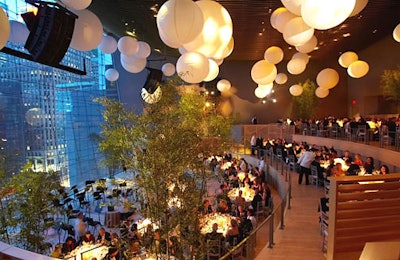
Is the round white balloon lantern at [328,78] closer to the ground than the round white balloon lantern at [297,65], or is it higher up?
closer to the ground

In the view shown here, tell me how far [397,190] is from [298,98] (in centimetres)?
1705

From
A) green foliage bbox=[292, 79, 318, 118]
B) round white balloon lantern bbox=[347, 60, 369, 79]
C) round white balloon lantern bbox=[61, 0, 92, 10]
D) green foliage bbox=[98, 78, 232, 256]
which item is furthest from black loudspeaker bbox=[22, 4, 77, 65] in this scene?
green foliage bbox=[292, 79, 318, 118]

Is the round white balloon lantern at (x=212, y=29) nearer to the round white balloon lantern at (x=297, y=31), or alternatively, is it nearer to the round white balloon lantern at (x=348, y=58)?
the round white balloon lantern at (x=297, y=31)

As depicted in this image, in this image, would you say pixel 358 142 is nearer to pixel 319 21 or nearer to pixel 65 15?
pixel 319 21

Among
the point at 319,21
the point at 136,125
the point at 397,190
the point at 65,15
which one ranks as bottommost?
the point at 397,190

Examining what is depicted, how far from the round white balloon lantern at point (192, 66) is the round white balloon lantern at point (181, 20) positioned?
2.00ft

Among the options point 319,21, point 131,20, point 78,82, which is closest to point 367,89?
point 131,20

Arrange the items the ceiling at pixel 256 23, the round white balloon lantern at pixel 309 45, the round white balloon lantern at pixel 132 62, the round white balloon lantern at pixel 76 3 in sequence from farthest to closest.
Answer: the ceiling at pixel 256 23, the round white balloon lantern at pixel 132 62, the round white balloon lantern at pixel 309 45, the round white balloon lantern at pixel 76 3

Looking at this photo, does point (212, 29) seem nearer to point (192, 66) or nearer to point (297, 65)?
point (192, 66)

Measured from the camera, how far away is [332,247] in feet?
15.2

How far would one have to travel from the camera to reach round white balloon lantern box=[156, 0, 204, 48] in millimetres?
3537

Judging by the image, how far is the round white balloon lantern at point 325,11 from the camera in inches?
121

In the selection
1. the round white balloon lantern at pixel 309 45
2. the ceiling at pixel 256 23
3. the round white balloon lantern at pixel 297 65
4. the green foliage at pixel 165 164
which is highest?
the ceiling at pixel 256 23

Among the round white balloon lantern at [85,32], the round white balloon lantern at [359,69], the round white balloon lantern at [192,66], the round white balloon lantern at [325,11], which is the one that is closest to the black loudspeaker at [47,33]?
the round white balloon lantern at [85,32]
